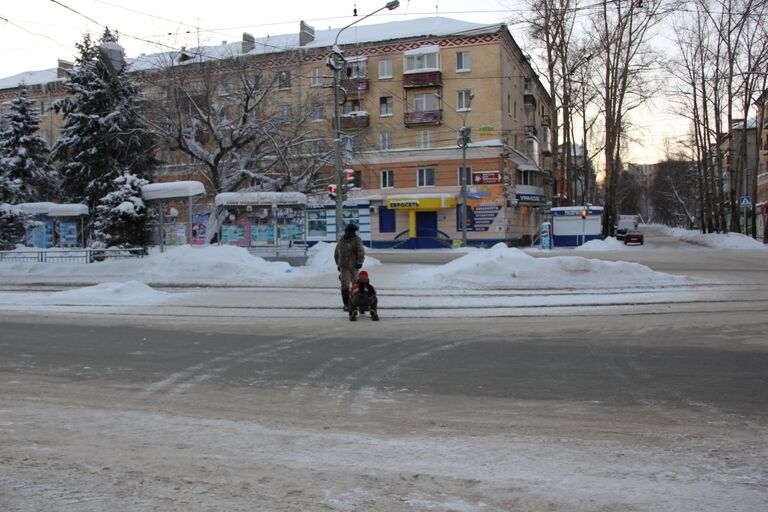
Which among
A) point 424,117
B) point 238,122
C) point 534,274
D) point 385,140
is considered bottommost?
point 534,274

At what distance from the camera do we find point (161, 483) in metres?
3.83

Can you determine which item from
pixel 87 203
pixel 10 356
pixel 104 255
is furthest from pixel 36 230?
pixel 10 356

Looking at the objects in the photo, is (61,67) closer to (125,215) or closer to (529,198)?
(125,215)

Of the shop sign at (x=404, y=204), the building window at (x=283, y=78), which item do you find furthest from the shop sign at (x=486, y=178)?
the building window at (x=283, y=78)

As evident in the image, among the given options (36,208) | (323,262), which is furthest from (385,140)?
(323,262)

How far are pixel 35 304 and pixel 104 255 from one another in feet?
33.5

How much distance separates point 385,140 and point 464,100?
6351 millimetres

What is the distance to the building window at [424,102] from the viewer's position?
1781 inches

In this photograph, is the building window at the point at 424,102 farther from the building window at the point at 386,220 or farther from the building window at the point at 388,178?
the building window at the point at 386,220

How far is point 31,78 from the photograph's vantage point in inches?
2340

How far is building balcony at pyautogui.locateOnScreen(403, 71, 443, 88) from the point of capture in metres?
44.3

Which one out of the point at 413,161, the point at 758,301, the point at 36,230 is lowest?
the point at 758,301

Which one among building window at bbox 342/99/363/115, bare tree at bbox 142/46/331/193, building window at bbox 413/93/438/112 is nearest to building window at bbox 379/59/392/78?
building window at bbox 342/99/363/115

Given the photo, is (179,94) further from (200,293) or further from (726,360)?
(726,360)
